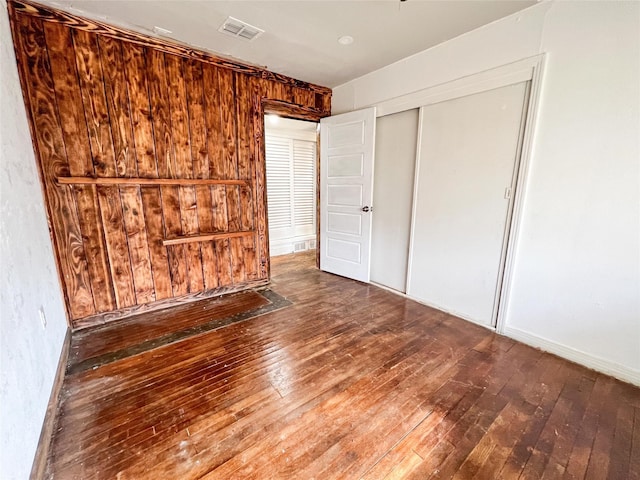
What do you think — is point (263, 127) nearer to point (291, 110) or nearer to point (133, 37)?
point (291, 110)

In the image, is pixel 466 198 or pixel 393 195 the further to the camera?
pixel 393 195

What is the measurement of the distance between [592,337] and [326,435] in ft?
6.68

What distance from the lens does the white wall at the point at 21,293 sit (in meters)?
1.12

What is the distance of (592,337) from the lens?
198 centimetres

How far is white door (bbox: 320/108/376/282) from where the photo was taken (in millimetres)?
3334

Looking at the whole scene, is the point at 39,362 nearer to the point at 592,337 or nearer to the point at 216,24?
the point at 216,24

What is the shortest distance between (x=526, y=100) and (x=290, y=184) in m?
3.64

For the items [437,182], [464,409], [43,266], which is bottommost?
[464,409]

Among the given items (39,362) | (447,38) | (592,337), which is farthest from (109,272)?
(592,337)

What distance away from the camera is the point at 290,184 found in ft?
16.6

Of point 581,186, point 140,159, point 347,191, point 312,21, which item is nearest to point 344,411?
point 581,186

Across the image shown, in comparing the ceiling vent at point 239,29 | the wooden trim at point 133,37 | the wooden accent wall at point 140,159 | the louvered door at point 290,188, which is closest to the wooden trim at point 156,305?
the wooden accent wall at point 140,159

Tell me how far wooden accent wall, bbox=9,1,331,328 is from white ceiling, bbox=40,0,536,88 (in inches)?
9.5

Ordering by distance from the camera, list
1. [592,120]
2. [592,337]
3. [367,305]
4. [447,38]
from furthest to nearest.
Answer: [367,305]
[447,38]
[592,337]
[592,120]
